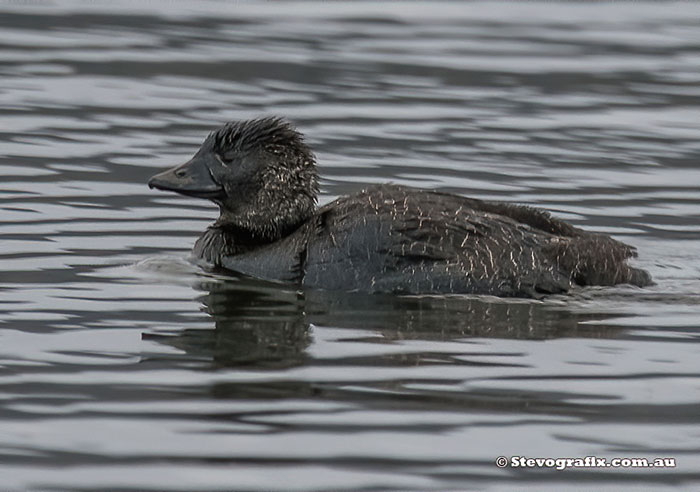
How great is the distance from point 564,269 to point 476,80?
316 inches

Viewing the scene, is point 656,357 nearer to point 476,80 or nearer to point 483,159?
point 483,159

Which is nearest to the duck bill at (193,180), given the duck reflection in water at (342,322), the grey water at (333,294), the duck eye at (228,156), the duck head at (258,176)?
the duck head at (258,176)

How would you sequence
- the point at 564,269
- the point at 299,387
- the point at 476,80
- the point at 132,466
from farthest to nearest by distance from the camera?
1. the point at 476,80
2. the point at 564,269
3. the point at 299,387
4. the point at 132,466

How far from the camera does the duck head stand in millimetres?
11148

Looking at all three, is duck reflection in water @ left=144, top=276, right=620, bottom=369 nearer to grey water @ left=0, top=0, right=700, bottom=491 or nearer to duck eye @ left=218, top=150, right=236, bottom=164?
grey water @ left=0, top=0, right=700, bottom=491

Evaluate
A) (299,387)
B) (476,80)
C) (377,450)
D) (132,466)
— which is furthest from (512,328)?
(476,80)

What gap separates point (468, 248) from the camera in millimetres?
10336

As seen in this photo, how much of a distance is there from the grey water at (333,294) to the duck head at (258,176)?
0.54 metres

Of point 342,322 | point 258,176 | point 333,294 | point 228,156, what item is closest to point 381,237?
point 333,294

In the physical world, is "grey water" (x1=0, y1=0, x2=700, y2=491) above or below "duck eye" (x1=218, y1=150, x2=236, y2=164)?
below

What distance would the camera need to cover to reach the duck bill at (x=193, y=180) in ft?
36.6

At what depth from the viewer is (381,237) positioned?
10336 mm

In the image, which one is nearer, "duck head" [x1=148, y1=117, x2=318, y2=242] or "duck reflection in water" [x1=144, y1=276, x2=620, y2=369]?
"duck reflection in water" [x1=144, y1=276, x2=620, y2=369]

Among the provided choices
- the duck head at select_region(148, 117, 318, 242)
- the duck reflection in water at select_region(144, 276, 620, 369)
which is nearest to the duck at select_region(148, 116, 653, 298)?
the duck head at select_region(148, 117, 318, 242)
